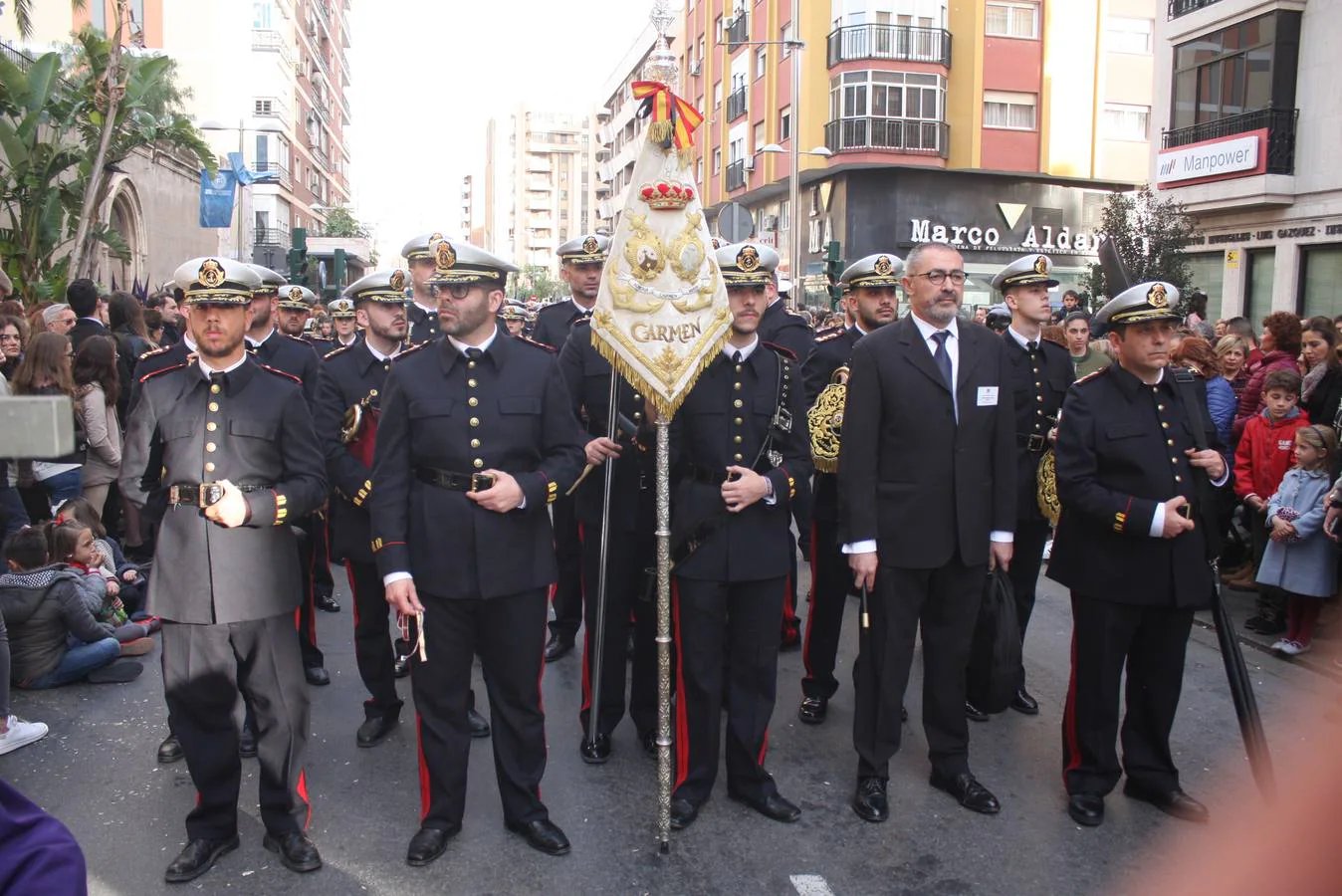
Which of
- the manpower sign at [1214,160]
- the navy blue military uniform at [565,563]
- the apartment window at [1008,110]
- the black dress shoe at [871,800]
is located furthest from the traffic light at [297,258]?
the apartment window at [1008,110]

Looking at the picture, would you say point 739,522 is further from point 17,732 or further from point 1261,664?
point 1261,664

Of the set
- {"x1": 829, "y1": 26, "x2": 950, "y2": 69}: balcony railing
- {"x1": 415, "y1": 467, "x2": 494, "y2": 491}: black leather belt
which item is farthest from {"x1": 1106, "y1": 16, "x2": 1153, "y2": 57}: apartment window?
{"x1": 415, "y1": 467, "x2": 494, "y2": 491}: black leather belt

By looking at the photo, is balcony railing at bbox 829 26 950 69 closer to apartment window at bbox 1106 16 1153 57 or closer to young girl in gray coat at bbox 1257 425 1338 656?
apartment window at bbox 1106 16 1153 57

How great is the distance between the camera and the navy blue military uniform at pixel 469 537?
14.3 feet

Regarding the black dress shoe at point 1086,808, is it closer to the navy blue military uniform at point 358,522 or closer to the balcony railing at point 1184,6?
the navy blue military uniform at point 358,522

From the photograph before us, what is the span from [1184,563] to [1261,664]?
2.81m

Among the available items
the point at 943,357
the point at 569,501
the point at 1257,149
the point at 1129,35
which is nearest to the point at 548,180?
the point at 1129,35

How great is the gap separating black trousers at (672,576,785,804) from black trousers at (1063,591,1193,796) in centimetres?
137

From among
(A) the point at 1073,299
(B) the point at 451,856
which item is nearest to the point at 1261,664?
(B) the point at 451,856

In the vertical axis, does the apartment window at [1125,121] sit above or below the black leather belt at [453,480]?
above

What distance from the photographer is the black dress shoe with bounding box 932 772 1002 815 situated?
4.83 m

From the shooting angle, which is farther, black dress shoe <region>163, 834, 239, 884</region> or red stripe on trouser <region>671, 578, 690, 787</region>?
red stripe on trouser <region>671, 578, 690, 787</region>

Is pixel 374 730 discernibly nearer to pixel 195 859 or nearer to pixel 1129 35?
pixel 195 859

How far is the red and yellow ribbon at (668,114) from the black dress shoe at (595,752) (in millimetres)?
2808
